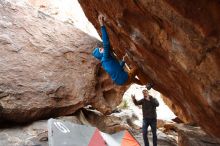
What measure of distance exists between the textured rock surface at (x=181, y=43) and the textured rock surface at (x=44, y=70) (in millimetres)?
4873

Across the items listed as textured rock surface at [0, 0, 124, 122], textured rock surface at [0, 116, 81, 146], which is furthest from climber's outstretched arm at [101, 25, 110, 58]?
textured rock surface at [0, 0, 124, 122]

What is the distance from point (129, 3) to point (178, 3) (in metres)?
1.63

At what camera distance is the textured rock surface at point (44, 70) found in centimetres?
1207

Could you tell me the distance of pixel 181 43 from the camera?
595 centimetres

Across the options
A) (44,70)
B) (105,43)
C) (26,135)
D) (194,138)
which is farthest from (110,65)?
(44,70)

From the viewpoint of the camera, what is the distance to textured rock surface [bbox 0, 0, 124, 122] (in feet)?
39.6

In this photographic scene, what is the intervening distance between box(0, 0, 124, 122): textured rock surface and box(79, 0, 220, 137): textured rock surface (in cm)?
487

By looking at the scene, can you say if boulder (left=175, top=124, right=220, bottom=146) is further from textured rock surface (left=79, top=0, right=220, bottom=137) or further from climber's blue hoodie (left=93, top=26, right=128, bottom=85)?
climber's blue hoodie (left=93, top=26, right=128, bottom=85)

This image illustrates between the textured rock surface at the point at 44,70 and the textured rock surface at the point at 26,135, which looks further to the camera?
the textured rock surface at the point at 44,70

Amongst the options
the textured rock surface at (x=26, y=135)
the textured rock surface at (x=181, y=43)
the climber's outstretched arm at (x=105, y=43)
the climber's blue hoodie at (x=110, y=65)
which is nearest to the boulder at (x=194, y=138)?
the textured rock surface at (x=181, y=43)

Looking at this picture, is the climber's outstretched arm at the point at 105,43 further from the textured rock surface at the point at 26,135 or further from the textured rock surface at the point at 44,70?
the textured rock surface at the point at 44,70

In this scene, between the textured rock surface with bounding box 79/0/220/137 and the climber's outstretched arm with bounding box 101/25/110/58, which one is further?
the climber's outstretched arm with bounding box 101/25/110/58

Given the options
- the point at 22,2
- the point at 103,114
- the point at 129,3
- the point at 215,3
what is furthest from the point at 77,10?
the point at 215,3

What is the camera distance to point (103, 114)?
14641 mm
